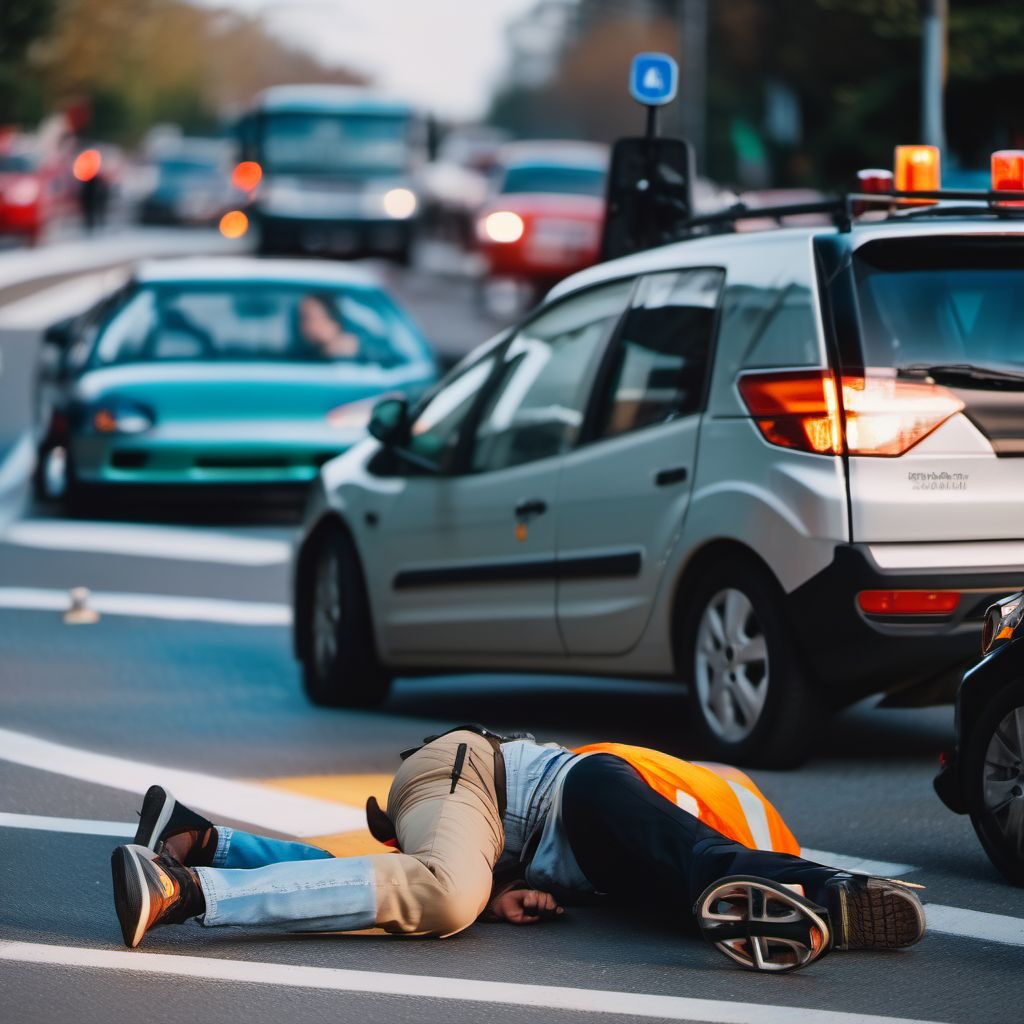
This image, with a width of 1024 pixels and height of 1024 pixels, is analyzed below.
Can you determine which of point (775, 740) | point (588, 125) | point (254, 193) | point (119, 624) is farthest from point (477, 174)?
point (588, 125)

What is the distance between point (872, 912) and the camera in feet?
17.4

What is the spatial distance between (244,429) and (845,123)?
22.8 m

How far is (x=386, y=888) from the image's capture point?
17.7 feet

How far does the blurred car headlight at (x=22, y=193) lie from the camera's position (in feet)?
145

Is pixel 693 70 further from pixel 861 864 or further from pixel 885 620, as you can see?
pixel 861 864

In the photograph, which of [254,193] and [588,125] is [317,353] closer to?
[254,193]

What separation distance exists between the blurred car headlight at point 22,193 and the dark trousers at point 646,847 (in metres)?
40.2

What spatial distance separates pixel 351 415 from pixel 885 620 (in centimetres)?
764

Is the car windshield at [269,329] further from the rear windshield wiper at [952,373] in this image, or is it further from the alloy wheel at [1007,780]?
the alloy wheel at [1007,780]

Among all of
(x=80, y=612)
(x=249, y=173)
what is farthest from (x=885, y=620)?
(x=249, y=173)

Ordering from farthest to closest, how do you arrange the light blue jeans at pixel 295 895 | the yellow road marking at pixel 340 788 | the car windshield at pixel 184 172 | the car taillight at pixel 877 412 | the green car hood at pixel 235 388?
the car windshield at pixel 184 172 < the green car hood at pixel 235 388 < the car taillight at pixel 877 412 < the yellow road marking at pixel 340 788 < the light blue jeans at pixel 295 895

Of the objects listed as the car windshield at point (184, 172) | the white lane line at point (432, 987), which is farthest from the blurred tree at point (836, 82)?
the car windshield at point (184, 172)

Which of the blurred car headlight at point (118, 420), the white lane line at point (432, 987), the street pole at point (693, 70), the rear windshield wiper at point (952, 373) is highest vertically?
the street pole at point (693, 70)

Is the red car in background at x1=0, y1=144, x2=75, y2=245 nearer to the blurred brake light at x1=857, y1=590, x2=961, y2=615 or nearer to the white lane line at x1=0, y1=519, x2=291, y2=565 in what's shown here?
the white lane line at x1=0, y1=519, x2=291, y2=565
